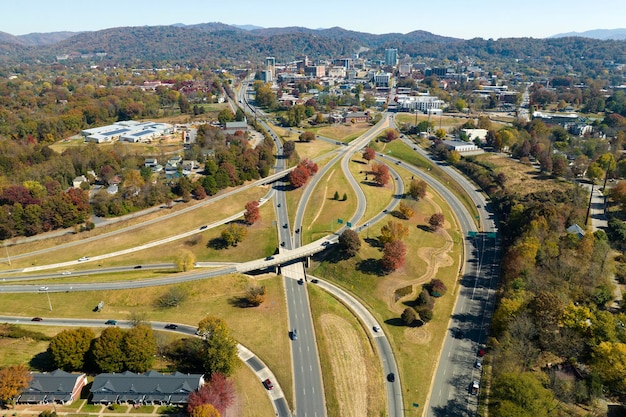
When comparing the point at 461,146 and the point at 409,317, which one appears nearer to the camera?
the point at 409,317

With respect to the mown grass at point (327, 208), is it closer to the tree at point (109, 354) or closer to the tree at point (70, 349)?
the tree at point (109, 354)

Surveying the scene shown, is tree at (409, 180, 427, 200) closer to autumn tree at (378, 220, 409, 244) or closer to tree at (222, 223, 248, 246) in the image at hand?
autumn tree at (378, 220, 409, 244)

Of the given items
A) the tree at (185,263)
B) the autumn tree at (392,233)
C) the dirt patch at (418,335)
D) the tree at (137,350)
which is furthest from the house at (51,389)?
the autumn tree at (392,233)

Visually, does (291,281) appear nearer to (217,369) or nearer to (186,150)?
(217,369)

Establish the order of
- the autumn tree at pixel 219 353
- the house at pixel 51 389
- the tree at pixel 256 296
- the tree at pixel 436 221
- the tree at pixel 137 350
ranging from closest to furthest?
the house at pixel 51 389 < the autumn tree at pixel 219 353 < the tree at pixel 137 350 < the tree at pixel 256 296 < the tree at pixel 436 221

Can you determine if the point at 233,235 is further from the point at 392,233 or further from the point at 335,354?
the point at 335,354

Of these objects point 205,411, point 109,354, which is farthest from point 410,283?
point 109,354
